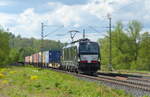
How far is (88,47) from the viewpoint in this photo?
111ft

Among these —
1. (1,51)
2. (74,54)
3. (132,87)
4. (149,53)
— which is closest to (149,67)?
(149,53)

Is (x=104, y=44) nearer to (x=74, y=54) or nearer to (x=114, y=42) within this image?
(x=114, y=42)

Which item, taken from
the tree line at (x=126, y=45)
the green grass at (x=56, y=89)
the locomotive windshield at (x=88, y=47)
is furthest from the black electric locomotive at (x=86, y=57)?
the tree line at (x=126, y=45)


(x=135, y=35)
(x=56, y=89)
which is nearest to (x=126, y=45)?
(x=135, y=35)

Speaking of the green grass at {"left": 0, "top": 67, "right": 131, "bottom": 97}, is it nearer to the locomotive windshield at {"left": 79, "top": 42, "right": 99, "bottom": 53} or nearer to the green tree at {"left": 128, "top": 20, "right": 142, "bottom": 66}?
the locomotive windshield at {"left": 79, "top": 42, "right": 99, "bottom": 53}

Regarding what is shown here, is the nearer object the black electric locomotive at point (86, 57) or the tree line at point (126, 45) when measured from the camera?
the black electric locomotive at point (86, 57)

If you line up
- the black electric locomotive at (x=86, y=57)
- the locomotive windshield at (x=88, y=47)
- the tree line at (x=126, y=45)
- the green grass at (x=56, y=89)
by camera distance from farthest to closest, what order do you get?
1. the tree line at (x=126, y=45)
2. the locomotive windshield at (x=88, y=47)
3. the black electric locomotive at (x=86, y=57)
4. the green grass at (x=56, y=89)

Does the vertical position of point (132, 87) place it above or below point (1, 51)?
below

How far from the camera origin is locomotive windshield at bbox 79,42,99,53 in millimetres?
33500

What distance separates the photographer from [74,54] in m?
34.6

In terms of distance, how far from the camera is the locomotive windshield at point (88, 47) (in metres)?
33.5

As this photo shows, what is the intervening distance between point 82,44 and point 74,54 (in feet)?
5.22

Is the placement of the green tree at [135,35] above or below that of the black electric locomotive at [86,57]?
above

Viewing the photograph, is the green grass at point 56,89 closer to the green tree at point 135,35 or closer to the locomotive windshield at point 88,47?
the locomotive windshield at point 88,47
